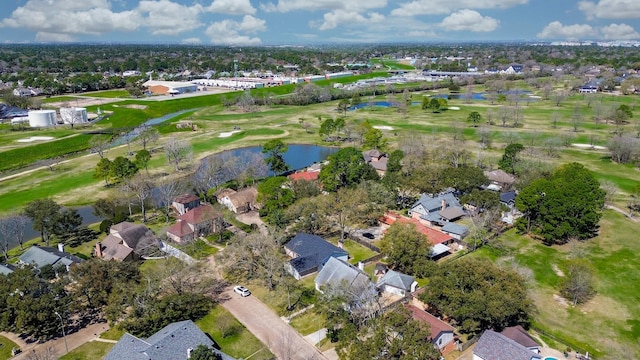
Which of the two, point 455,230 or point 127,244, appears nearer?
point 127,244

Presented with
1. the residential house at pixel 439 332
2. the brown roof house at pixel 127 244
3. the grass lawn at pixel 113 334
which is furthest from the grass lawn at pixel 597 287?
the brown roof house at pixel 127 244

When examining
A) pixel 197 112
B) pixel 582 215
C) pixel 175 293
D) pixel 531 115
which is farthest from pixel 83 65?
pixel 582 215

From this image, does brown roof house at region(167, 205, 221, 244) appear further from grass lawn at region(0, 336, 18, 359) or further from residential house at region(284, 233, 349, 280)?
grass lawn at region(0, 336, 18, 359)

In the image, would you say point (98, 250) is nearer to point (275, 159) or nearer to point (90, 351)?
point (90, 351)

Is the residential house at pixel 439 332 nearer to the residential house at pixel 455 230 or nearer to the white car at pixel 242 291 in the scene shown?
the white car at pixel 242 291

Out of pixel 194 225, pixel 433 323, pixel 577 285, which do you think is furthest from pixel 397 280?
pixel 194 225

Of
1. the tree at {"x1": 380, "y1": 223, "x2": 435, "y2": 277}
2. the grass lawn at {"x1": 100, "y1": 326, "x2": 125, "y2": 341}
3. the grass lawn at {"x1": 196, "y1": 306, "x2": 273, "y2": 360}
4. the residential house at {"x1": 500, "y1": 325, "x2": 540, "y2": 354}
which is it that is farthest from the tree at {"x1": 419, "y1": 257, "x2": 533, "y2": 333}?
the grass lawn at {"x1": 100, "y1": 326, "x2": 125, "y2": 341}
